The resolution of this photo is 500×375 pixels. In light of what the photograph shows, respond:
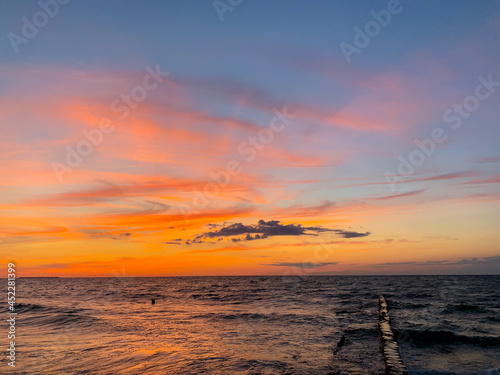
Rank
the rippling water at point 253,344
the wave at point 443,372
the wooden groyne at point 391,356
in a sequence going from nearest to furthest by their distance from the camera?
the wooden groyne at point 391,356, the wave at point 443,372, the rippling water at point 253,344

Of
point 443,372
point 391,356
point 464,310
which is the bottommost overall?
point 464,310

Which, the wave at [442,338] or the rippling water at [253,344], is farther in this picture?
the wave at [442,338]

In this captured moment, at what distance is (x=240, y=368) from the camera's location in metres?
15.7

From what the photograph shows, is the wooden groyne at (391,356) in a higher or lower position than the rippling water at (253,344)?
higher

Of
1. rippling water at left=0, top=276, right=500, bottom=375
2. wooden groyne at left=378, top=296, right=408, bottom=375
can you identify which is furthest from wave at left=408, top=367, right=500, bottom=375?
wooden groyne at left=378, top=296, right=408, bottom=375

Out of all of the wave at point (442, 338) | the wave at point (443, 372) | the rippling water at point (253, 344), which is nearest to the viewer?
the wave at point (443, 372)

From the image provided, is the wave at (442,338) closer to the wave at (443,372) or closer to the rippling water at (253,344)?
the rippling water at (253,344)

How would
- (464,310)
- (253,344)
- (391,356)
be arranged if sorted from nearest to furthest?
(391,356) → (253,344) → (464,310)

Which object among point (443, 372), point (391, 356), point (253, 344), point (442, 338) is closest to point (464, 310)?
point (442, 338)

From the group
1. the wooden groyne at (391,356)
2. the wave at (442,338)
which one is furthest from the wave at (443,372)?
the wave at (442,338)

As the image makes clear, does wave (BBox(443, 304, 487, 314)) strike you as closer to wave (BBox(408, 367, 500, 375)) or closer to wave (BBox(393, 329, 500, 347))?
wave (BBox(393, 329, 500, 347))

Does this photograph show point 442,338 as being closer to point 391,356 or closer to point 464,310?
point 391,356

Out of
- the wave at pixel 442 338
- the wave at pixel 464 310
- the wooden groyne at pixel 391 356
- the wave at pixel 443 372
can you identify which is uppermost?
the wooden groyne at pixel 391 356

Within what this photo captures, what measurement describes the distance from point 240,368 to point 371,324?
15917 millimetres
